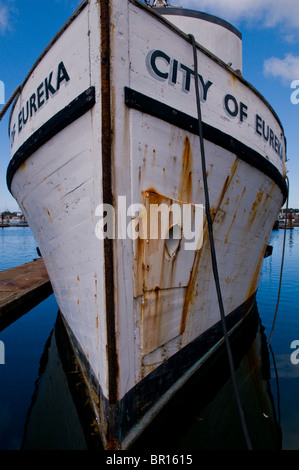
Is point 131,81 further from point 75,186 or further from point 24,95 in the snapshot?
point 24,95

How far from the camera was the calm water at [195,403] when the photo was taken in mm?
2686

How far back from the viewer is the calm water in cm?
269

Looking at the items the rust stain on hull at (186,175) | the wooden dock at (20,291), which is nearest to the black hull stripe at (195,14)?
the rust stain on hull at (186,175)

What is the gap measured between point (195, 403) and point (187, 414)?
8.7 inches

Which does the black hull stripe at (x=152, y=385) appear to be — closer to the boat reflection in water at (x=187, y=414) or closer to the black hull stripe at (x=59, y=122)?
the boat reflection in water at (x=187, y=414)

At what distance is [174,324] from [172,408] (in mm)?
921

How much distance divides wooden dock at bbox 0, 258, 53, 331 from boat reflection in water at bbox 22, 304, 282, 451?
1.70m

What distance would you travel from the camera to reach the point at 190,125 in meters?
2.42

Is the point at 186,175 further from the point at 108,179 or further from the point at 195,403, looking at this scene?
the point at 195,403

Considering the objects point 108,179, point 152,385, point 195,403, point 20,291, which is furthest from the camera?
point 20,291

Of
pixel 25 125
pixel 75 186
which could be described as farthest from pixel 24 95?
pixel 75 186

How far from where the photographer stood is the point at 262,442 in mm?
2664

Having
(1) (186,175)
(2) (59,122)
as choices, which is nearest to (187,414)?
(1) (186,175)

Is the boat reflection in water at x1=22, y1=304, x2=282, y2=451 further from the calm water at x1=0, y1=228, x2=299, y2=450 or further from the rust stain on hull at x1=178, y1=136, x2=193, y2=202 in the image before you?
the rust stain on hull at x1=178, y1=136, x2=193, y2=202
